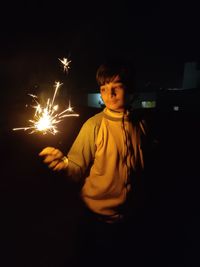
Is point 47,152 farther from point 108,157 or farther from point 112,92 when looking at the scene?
point 112,92

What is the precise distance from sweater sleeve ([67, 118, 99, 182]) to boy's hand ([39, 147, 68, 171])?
137 millimetres

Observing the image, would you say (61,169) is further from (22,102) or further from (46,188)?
(22,102)

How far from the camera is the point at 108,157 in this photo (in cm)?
262

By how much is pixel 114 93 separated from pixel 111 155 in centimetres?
64

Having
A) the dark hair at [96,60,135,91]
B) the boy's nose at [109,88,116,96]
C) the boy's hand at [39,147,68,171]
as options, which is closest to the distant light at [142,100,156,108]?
the dark hair at [96,60,135,91]

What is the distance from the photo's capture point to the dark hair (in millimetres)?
2501

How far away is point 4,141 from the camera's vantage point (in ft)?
28.8

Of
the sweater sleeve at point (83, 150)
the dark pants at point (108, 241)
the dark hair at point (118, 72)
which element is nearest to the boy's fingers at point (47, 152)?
the sweater sleeve at point (83, 150)

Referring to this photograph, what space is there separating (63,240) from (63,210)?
2.78ft

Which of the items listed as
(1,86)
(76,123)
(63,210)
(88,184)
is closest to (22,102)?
(1,86)

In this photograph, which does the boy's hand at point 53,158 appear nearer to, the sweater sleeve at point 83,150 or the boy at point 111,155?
the boy at point 111,155

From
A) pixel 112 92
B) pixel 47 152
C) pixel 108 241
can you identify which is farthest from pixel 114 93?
pixel 108 241

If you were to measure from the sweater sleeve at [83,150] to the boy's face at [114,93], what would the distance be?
287mm

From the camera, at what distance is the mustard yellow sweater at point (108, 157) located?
103 inches
